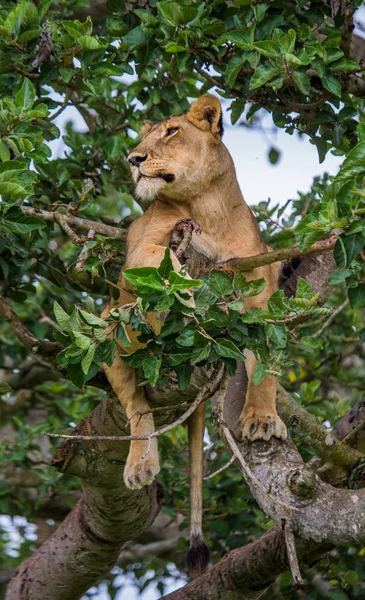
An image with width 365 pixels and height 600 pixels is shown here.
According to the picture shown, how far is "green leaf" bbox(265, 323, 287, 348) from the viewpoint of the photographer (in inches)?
117

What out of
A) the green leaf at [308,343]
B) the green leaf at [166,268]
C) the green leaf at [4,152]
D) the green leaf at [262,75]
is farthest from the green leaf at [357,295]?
the green leaf at [4,152]

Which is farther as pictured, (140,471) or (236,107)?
(236,107)

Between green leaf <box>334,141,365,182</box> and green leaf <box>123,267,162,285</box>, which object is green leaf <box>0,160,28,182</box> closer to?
green leaf <box>123,267,162,285</box>

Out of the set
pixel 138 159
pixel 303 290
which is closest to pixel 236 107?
pixel 138 159

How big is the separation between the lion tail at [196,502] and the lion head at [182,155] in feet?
3.25

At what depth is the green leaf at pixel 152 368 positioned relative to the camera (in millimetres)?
2969

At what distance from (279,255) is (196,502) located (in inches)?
60.5

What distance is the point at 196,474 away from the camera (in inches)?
168

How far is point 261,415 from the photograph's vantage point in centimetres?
385

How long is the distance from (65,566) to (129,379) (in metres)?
1.40

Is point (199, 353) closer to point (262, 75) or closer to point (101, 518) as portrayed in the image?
point (262, 75)

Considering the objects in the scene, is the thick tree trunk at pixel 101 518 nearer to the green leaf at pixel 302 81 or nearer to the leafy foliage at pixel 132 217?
the leafy foliage at pixel 132 217

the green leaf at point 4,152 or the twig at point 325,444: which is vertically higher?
the green leaf at point 4,152

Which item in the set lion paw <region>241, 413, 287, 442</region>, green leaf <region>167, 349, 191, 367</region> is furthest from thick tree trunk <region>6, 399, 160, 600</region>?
green leaf <region>167, 349, 191, 367</region>
